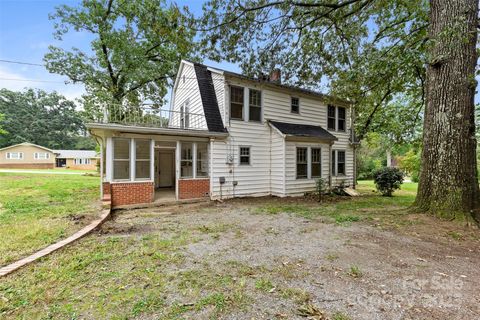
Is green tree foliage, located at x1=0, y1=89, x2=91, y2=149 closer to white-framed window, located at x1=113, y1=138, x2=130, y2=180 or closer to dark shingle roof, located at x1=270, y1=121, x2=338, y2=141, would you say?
white-framed window, located at x1=113, y1=138, x2=130, y2=180

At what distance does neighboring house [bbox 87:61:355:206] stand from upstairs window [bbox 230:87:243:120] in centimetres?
4

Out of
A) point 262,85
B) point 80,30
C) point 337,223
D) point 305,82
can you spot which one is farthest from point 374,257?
point 80,30

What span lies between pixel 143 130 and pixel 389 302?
308 inches

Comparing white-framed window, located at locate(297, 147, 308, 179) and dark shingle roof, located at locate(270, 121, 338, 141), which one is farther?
white-framed window, located at locate(297, 147, 308, 179)

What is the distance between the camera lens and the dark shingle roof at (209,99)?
31.3 ft

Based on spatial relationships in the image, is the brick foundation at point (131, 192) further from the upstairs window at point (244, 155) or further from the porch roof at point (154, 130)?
the upstairs window at point (244, 155)

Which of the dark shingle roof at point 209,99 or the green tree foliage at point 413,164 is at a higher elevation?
the dark shingle roof at point 209,99

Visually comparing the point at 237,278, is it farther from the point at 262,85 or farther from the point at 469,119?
the point at 262,85

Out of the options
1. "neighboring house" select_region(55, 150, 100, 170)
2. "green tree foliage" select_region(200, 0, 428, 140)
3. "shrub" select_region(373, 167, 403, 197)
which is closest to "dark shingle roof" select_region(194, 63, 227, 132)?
"green tree foliage" select_region(200, 0, 428, 140)

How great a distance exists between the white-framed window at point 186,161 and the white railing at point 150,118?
2.96ft

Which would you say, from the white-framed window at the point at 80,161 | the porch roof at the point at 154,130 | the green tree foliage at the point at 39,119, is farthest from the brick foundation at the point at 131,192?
the green tree foliage at the point at 39,119

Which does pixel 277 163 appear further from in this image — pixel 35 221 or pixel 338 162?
pixel 35 221

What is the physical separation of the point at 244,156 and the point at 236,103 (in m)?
2.33

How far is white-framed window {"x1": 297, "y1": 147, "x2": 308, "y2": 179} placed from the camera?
10.6m
